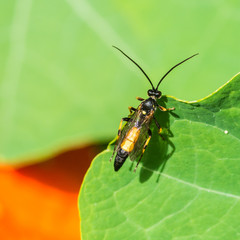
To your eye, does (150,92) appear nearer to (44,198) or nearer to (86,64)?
(86,64)

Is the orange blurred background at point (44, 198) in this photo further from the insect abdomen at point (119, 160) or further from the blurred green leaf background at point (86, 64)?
the insect abdomen at point (119, 160)

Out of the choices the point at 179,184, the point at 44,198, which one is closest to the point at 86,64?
the point at 44,198

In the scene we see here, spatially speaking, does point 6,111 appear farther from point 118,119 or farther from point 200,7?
point 200,7

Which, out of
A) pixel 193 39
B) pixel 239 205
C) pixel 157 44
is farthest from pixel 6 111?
pixel 239 205

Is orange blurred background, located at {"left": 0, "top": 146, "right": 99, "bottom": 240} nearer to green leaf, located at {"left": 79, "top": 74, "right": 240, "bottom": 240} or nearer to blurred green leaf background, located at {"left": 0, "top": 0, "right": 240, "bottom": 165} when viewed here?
blurred green leaf background, located at {"left": 0, "top": 0, "right": 240, "bottom": 165}

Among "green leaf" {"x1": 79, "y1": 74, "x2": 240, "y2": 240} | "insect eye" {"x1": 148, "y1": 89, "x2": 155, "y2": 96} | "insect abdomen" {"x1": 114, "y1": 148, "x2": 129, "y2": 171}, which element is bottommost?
"green leaf" {"x1": 79, "y1": 74, "x2": 240, "y2": 240}

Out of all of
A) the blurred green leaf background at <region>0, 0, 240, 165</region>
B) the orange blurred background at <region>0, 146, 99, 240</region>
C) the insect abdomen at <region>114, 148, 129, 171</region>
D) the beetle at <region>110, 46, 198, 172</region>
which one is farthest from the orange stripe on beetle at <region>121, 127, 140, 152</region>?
the orange blurred background at <region>0, 146, 99, 240</region>
